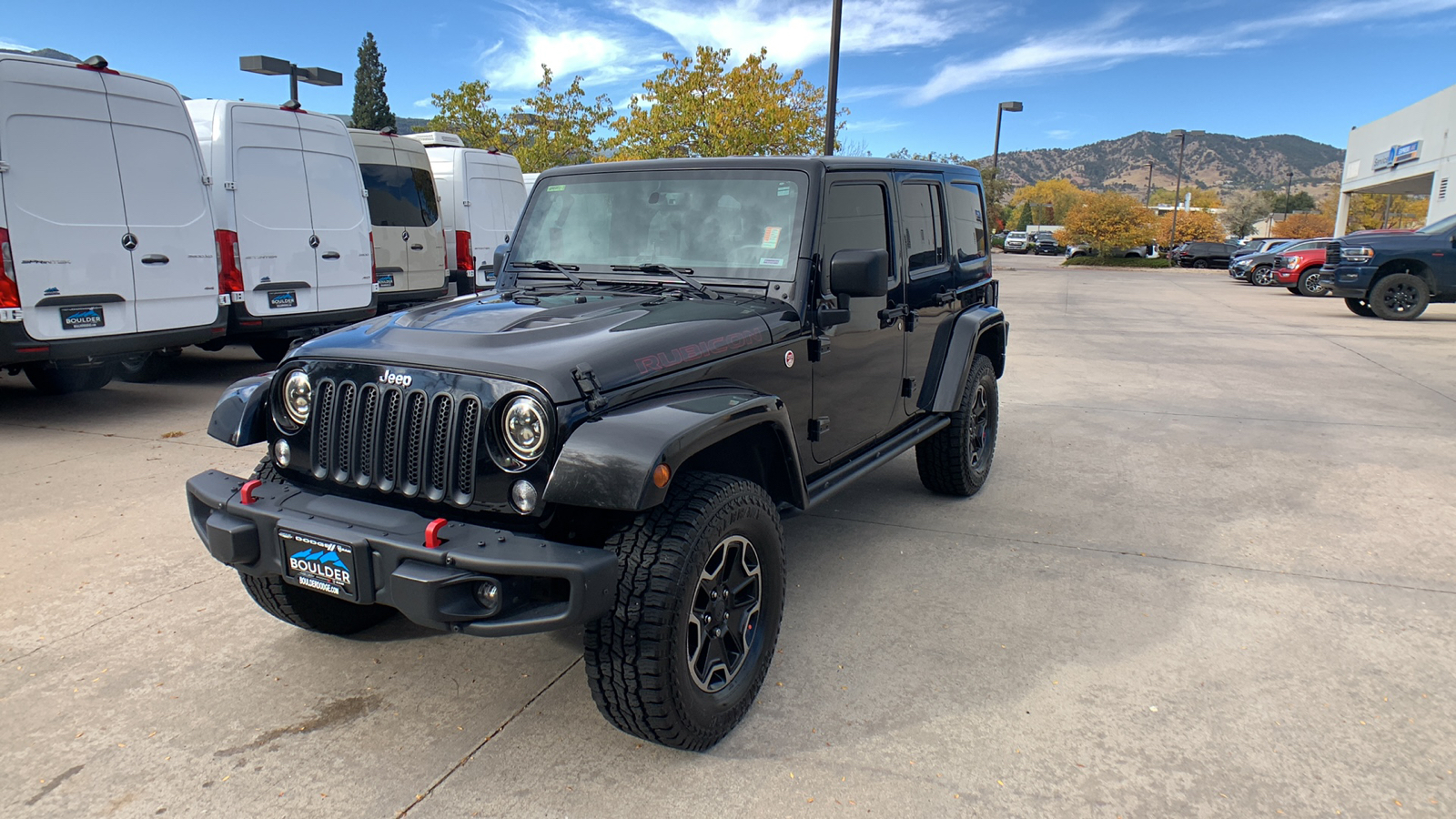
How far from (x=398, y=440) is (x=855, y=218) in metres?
2.23

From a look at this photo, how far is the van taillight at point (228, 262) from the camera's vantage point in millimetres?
8008

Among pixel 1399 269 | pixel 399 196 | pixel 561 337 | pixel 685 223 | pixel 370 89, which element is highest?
pixel 370 89

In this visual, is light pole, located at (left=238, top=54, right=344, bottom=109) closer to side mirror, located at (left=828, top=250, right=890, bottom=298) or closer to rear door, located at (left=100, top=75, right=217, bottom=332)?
rear door, located at (left=100, top=75, right=217, bottom=332)

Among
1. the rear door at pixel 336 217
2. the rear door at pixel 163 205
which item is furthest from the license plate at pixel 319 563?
the rear door at pixel 336 217

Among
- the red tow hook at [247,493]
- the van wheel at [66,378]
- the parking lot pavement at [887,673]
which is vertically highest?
→ the red tow hook at [247,493]

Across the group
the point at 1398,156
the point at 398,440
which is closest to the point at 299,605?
the point at 398,440

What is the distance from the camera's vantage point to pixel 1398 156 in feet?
122

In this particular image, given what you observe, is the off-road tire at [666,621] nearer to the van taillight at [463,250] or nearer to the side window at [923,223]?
the side window at [923,223]

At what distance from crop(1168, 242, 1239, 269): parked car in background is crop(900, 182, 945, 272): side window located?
43.4 m

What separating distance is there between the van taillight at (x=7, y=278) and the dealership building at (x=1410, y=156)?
38580mm

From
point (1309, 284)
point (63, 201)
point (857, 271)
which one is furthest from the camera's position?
point (1309, 284)

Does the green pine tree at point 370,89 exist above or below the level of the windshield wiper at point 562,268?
above

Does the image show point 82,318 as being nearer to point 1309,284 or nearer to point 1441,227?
point 1441,227

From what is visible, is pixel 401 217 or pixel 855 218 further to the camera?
pixel 401 217
